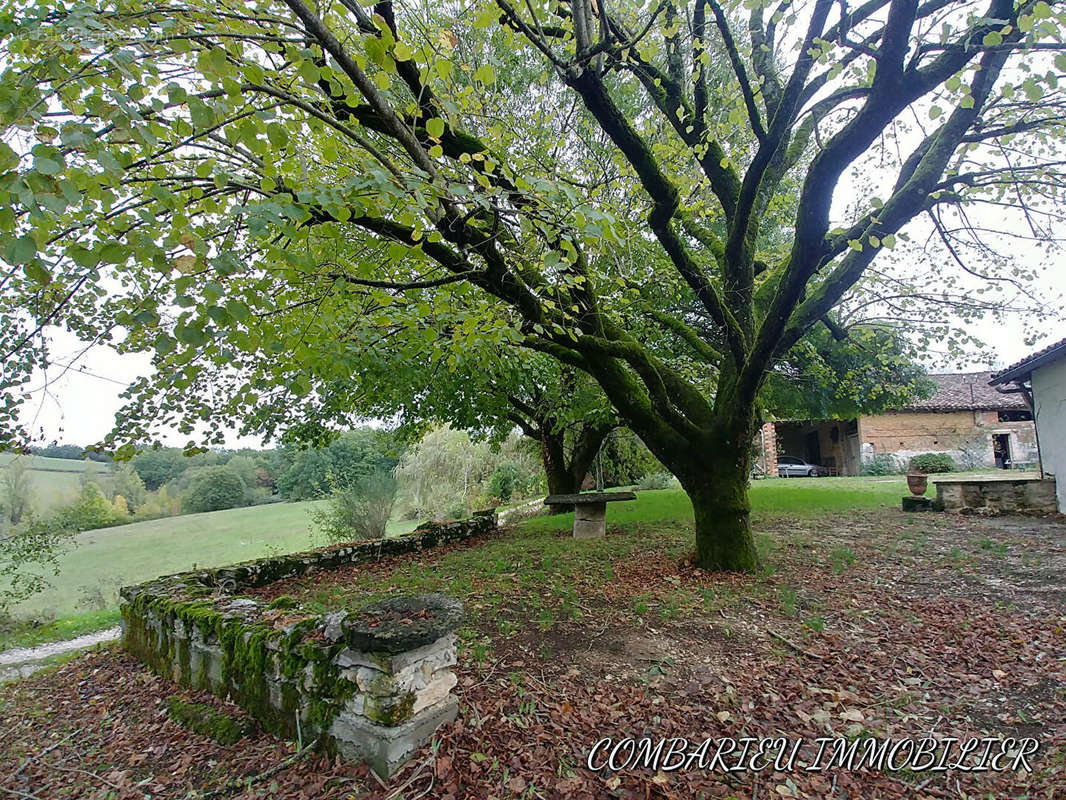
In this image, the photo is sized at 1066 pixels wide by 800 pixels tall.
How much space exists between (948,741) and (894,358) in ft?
24.3

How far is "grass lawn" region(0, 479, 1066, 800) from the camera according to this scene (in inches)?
105

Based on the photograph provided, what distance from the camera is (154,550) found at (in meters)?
14.3

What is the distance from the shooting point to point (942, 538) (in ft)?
26.6

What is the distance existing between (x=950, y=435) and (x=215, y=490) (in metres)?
33.1

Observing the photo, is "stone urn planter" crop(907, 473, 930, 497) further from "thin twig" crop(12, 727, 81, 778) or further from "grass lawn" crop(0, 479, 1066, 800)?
"thin twig" crop(12, 727, 81, 778)

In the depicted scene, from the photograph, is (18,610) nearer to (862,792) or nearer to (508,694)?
(508,694)

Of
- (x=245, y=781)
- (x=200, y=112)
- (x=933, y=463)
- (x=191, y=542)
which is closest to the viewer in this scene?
(x=200, y=112)

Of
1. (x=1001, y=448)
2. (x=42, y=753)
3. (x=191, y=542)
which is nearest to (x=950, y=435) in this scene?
(x=1001, y=448)

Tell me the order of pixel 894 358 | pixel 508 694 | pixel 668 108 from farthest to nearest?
1. pixel 894 358
2. pixel 668 108
3. pixel 508 694

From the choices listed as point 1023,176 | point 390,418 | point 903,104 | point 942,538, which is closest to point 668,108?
point 903,104

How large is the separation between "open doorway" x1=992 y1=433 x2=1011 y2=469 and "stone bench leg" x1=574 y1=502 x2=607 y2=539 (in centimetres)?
2273

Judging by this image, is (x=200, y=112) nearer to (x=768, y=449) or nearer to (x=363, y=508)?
(x=363, y=508)

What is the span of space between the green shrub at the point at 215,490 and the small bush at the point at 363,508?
1438 centimetres

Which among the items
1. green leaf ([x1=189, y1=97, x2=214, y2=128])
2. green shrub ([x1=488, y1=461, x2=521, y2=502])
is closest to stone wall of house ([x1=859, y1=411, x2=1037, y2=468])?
green shrub ([x1=488, y1=461, x2=521, y2=502])
